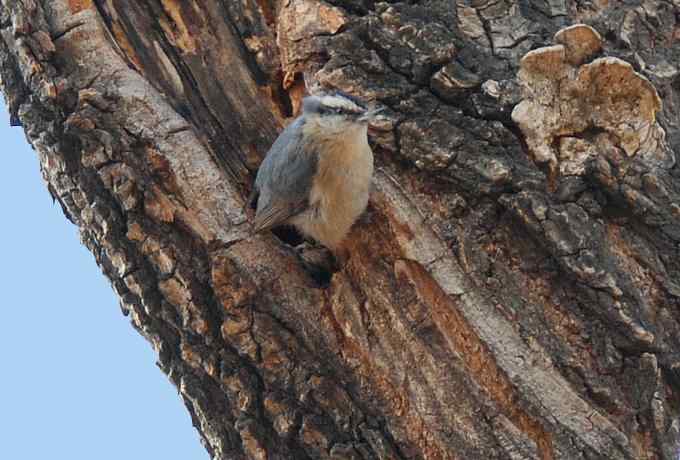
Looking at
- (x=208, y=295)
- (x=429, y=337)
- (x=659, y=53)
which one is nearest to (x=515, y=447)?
(x=429, y=337)

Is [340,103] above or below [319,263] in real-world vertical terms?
above

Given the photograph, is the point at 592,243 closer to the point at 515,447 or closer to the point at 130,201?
the point at 515,447

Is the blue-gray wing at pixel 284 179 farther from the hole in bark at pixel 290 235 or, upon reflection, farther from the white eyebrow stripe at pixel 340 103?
the white eyebrow stripe at pixel 340 103

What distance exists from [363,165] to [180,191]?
1.82ft

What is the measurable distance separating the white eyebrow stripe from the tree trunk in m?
0.05

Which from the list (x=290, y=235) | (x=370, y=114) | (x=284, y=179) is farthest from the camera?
(x=290, y=235)

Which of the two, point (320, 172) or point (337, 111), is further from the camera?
point (320, 172)

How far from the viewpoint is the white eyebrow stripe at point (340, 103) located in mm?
2928

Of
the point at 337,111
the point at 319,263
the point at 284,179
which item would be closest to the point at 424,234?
the point at 319,263

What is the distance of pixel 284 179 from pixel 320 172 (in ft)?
0.60

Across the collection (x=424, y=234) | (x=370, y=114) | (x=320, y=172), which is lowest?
(x=424, y=234)

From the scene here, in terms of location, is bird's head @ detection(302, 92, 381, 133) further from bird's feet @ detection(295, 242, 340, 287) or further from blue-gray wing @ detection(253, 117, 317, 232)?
bird's feet @ detection(295, 242, 340, 287)

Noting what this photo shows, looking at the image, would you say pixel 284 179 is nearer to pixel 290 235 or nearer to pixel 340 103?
pixel 290 235

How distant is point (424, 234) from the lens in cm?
276
